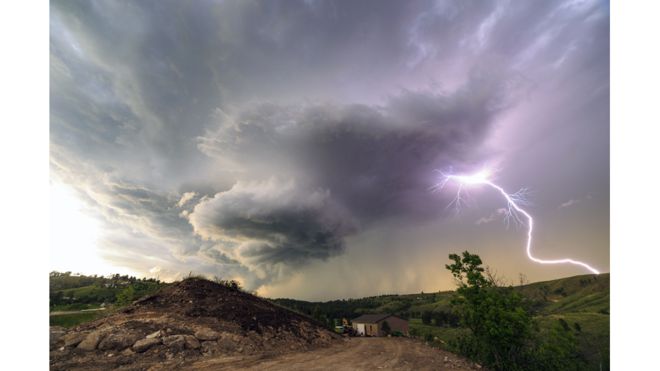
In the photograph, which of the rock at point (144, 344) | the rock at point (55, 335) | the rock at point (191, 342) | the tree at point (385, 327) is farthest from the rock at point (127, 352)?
the tree at point (385, 327)

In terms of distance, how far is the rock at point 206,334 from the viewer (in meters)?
16.3

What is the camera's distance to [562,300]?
85.6 m

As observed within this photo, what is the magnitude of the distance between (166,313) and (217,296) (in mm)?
4388

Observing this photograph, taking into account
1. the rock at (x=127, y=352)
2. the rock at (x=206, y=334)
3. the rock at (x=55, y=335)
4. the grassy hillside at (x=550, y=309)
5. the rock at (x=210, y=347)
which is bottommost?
the grassy hillside at (x=550, y=309)

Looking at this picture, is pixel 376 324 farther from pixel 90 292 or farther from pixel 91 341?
pixel 90 292

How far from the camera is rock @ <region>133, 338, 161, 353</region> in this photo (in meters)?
14.3

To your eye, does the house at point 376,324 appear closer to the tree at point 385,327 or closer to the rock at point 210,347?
the tree at point 385,327

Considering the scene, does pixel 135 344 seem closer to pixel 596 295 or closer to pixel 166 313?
pixel 166 313

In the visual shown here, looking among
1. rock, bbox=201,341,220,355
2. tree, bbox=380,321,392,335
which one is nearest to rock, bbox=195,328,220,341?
rock, bbox=201,341,220,355

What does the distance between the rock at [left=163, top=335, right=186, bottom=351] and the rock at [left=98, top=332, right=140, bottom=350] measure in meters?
1.54

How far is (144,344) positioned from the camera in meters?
14.6

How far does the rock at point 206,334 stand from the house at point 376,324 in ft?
135
